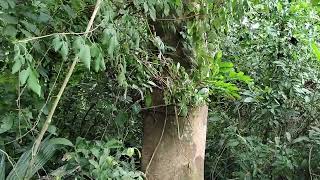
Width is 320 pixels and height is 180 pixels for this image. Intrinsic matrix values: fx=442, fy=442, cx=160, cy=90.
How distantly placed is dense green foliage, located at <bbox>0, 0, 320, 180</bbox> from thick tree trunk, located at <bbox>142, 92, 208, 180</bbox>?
0.07 m

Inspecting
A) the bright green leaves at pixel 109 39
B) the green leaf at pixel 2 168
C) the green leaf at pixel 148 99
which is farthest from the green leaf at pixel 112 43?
the green leaf at pixel 2 168

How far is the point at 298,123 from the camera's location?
253 cm

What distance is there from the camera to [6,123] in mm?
1491

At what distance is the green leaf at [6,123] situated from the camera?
1.49 meters

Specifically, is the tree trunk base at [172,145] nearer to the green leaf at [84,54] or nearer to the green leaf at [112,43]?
the green leaf at [112,43]

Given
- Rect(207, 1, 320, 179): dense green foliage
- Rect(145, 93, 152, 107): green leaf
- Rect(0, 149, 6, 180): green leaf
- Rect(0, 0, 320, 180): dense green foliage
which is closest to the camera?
Rect(0, 0, 320, 180): dense green foliage

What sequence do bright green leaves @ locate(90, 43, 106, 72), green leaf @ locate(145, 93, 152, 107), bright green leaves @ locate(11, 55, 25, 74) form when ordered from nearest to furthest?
bright green leaves @ locate(11, 55, 25, 74), bright green leaves @ locate(90, 43, 106, 72), green leaf @ locate(145, 93, 152, 107)

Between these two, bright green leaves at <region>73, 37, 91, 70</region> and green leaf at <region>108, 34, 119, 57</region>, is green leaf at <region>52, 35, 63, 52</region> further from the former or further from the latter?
green leaf at <region>108, 34, 119, 57</region>

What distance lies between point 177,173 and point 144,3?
727mm

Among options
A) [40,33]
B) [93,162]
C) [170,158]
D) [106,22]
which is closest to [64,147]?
[93,162]

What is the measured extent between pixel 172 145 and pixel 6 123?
2.13ft

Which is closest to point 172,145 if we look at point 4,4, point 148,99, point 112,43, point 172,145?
point 172,145

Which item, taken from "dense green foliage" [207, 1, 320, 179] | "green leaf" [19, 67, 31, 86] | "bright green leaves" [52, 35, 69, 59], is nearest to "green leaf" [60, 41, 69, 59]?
"bright green leaves" [52, 35, 69, 59]

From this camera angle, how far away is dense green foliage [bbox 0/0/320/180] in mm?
1386
